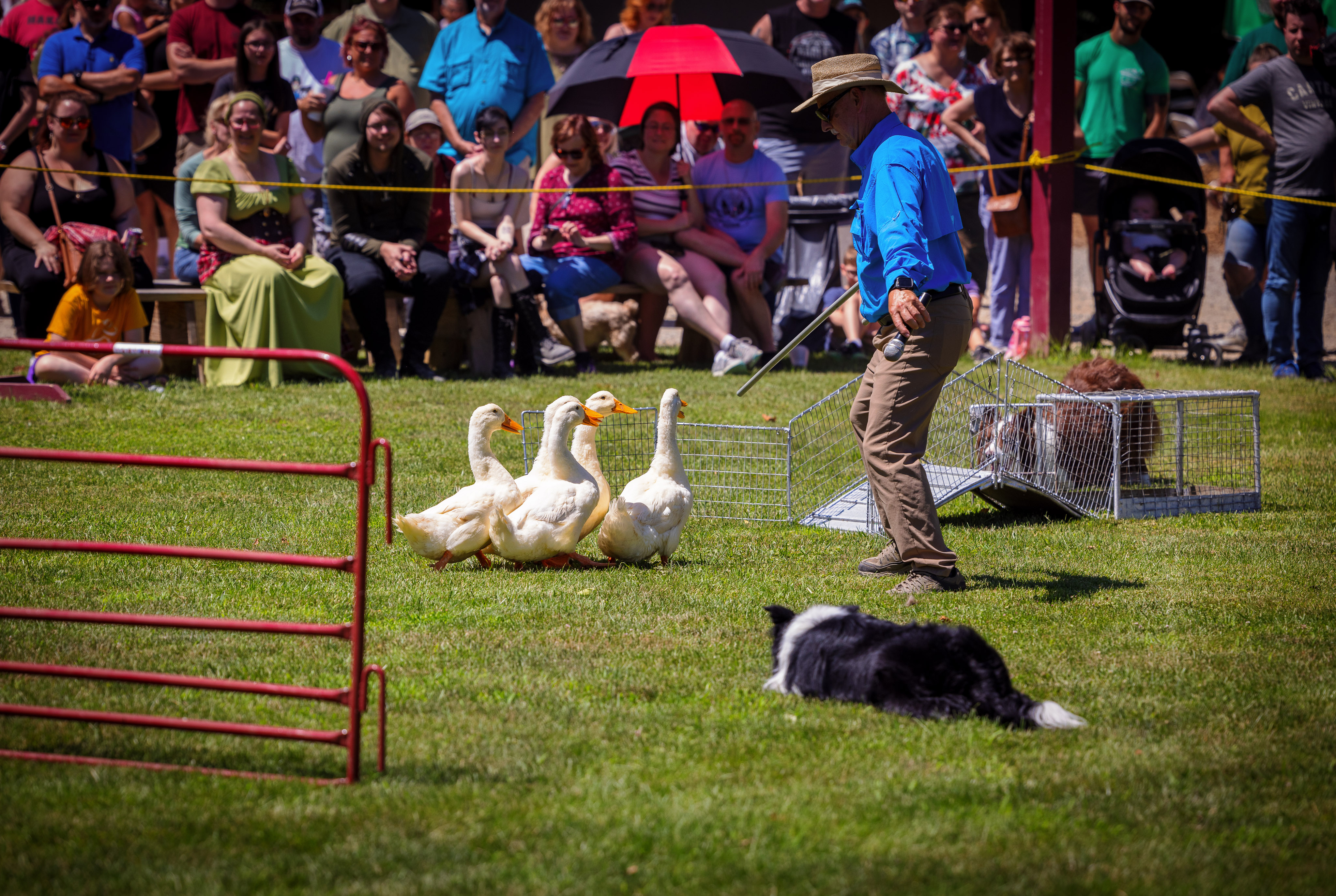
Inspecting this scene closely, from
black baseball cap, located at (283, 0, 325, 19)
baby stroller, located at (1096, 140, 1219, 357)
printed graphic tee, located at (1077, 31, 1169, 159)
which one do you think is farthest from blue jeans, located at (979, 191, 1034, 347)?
black baseball cap, located at (283, 0, 325, 19)

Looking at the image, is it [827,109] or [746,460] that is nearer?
[827,109]

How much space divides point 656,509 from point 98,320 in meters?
5.55

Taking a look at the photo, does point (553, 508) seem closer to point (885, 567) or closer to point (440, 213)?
point (885, 567)

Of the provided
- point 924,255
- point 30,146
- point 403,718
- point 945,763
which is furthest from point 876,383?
point 30,146

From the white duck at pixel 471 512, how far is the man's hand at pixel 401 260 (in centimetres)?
495

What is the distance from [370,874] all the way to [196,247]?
8.20 metres

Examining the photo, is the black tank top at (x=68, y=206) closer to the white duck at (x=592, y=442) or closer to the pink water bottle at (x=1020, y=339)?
the white duck at (x=592, y=442)

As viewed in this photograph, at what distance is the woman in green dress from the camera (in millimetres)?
9547

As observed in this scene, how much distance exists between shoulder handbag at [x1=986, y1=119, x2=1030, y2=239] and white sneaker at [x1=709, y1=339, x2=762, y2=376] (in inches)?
104

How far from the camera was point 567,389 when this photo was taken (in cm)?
966

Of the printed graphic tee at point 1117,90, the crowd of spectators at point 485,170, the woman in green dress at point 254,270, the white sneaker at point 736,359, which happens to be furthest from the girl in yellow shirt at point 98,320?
the printed graphic tee at point 1117,90

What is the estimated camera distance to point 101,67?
10727 mm

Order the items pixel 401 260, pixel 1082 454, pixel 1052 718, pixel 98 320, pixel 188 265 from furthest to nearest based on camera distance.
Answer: pixel 188 265
pixel 401 260
pixel 98 320
pixel 1082 454
pixel 1052 718

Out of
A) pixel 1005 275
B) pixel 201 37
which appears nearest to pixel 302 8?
pixel 201 37
